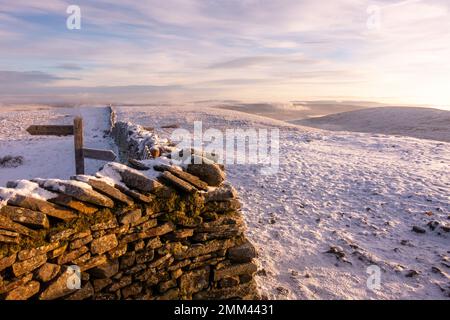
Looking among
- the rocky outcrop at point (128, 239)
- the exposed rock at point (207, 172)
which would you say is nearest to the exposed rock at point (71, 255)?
the rocky outcrop at point (128, 239)

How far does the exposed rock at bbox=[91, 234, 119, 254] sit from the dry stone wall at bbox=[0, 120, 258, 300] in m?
0.01

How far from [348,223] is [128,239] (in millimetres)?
6815

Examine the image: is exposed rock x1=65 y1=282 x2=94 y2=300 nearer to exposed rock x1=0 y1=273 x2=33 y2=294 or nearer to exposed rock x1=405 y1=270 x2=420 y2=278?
exposed rock x1=0 y1=273 x2=33 y2=294

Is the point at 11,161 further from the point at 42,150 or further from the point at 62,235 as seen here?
the point at 62,235

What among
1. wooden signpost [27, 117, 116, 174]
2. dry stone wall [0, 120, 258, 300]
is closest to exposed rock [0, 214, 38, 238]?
dry stone wall [0, 120, 258, 300]

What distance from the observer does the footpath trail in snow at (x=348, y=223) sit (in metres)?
6.84

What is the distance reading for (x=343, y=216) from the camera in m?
9.99

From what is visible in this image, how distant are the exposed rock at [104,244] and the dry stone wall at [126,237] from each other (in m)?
0.01

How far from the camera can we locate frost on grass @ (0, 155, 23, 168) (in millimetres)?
16531

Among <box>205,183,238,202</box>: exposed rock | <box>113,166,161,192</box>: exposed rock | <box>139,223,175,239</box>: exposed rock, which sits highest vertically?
<box>113,166,161,192</box>: exposed rock

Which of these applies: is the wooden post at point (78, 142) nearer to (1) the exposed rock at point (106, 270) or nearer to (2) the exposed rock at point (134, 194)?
(2) the exposed rock at point (134, 194)

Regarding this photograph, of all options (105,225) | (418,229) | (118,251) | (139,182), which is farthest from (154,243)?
(418,229)
